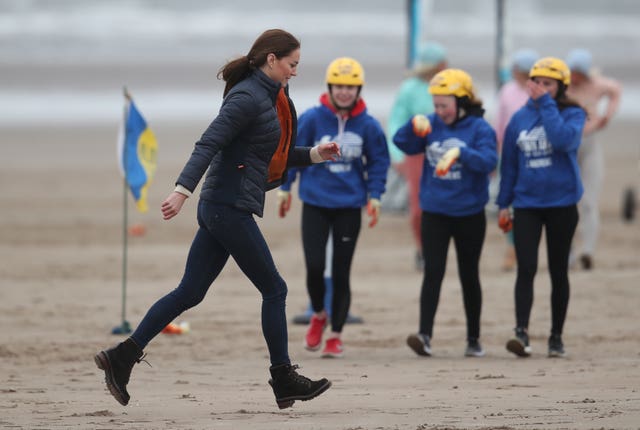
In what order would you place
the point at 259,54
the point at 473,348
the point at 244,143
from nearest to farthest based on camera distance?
the point at 244,143
the point at 259,54
the point at 473,348

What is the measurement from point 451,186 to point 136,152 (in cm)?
260

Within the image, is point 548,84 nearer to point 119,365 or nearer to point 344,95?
point 344,95

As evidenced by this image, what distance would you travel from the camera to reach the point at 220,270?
7242 mm

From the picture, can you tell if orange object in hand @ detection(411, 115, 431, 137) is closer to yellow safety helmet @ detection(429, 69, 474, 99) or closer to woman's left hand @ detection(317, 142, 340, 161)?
yellow safety helmet @ detection(429, 69, 474, 99)

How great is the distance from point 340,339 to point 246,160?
3.07m

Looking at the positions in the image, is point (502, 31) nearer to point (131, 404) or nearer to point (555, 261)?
point (555, 261)

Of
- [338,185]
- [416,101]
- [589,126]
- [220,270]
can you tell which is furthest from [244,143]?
[589,126]

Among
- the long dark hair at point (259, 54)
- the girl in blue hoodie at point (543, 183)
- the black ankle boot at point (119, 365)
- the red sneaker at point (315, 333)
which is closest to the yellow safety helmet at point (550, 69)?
the girl in blue hoodie at point (543, 183)

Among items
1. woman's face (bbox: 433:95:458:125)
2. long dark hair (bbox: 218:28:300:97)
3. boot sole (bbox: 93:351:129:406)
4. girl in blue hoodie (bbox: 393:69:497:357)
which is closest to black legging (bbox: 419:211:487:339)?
girl in blue hoodie (bbox: 393:69:497:357)

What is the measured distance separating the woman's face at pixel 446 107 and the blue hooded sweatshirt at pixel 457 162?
0.26ft

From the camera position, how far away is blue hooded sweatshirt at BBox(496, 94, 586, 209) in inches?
356

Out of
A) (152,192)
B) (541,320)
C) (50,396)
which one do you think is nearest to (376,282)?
(541,320)

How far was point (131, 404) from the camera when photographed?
24.3 feet

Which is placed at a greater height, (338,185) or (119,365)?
(338,185)
